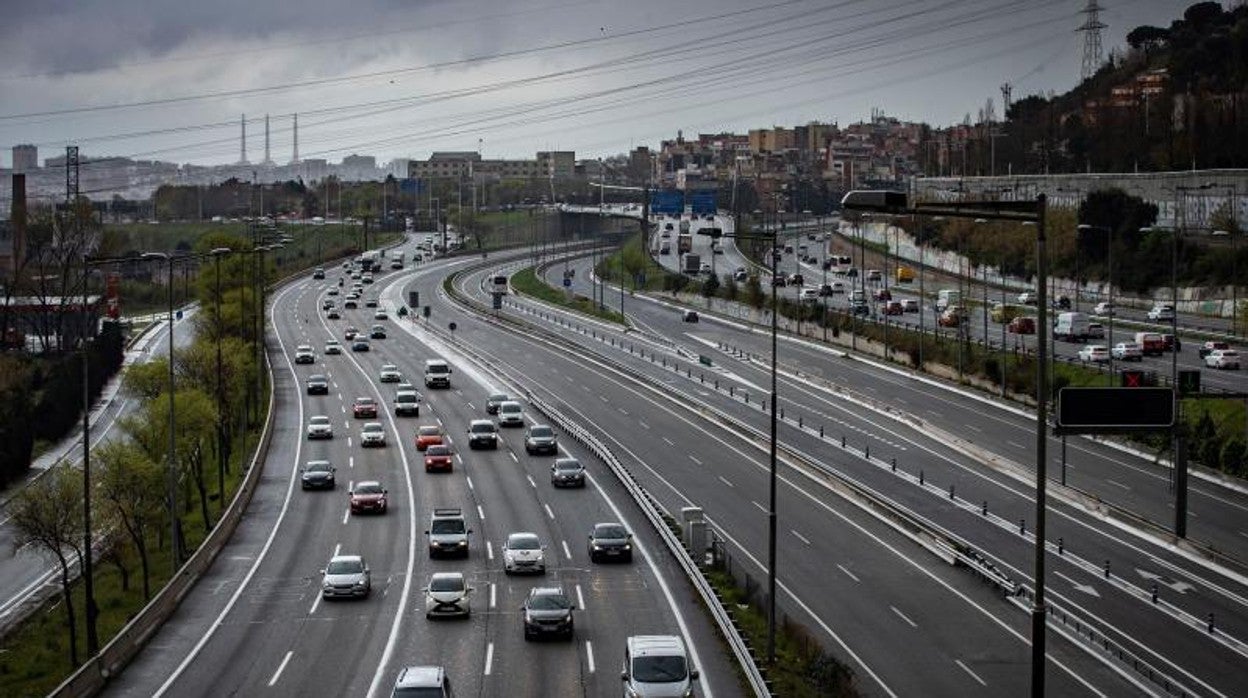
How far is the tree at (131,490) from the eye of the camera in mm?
49650

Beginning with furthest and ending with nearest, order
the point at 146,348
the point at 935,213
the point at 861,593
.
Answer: the point at 146,348 → the point at 861,593 → the point at 935,213

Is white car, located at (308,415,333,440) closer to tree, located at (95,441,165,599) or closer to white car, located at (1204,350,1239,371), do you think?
tree, located at (95,441,165,599)

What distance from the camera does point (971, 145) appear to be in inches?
7805

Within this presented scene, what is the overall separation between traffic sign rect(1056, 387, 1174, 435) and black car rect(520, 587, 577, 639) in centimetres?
1504

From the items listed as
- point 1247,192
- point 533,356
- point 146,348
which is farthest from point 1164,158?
point 146,348

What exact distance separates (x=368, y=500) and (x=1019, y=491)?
2224 centimetres

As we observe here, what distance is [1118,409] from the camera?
144ft

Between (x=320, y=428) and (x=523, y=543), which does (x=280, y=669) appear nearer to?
(x=523, y=543)

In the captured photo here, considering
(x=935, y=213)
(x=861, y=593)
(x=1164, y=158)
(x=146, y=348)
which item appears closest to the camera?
(x=935, y=213)

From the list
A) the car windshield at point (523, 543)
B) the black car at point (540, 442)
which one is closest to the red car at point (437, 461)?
the black car at point (540, 442)

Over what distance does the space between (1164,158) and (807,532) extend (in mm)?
92808

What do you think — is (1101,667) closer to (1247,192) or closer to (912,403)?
(912,403)

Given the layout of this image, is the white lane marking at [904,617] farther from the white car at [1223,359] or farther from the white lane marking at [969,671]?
the white car at [1223,359]

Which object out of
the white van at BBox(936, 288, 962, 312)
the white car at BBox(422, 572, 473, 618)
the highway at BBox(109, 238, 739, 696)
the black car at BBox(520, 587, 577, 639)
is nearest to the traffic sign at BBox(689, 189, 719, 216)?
the white van at BBox(936, 288, 962, 312)
